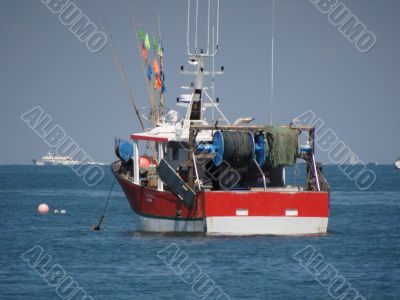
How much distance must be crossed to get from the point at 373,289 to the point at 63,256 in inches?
409

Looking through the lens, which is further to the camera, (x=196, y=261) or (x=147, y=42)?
(x=147, y=42)

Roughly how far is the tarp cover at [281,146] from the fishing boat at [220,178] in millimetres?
33

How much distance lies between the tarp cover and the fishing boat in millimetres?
33

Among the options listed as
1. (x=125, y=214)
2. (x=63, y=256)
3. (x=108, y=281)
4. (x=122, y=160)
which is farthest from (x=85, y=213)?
(x=108, y=281)

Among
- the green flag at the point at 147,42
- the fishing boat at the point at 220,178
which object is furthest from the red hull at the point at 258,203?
the green flag at the point at 147,42

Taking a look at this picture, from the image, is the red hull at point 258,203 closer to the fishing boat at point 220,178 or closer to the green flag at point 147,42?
the fishing boat at point 220,178

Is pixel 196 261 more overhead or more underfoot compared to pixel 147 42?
more underfoot

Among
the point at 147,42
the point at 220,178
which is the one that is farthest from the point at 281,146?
the point at 147,42

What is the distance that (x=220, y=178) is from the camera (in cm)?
3600

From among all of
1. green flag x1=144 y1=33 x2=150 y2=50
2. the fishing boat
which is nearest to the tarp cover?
the fishing boat

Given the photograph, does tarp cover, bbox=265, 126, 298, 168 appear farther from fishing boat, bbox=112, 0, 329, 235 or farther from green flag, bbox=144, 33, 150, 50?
green flag, bbox=144, 33, 150, 50

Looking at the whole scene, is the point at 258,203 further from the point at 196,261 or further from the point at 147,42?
the point at 147,42

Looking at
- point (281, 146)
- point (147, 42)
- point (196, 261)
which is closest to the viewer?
point (196, 261)

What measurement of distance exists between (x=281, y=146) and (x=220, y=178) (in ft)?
7.60
